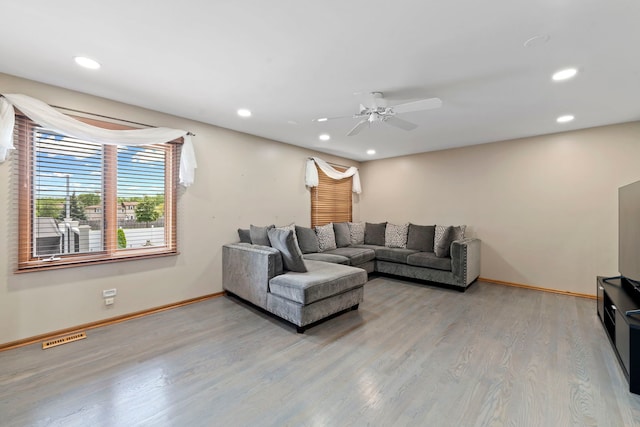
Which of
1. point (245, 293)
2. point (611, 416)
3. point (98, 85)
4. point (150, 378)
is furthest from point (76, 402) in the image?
point (611, 416)

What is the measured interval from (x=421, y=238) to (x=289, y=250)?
9.49 ft

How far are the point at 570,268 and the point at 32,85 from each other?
680 centimetres

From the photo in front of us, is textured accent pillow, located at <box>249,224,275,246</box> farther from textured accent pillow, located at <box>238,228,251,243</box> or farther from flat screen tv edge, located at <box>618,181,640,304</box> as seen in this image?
flat screen tv edge, located at <box>618,181,640,304</box>

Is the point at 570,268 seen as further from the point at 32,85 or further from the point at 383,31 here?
the point at 32,85

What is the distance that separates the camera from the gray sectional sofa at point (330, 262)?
2.87 m

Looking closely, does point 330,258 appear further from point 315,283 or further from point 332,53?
point 332,53

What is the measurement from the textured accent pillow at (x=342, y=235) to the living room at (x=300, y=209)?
0.60 meters

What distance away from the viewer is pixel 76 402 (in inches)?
68.7

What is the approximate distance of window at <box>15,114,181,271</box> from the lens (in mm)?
2535

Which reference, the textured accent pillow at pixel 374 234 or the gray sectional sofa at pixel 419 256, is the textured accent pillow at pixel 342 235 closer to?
the gray sectional sofa at pixel 419 256

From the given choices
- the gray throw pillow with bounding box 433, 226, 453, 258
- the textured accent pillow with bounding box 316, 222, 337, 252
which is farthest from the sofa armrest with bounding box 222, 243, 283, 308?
the gray throw pillow with bounding box 433, 226, 453, 258

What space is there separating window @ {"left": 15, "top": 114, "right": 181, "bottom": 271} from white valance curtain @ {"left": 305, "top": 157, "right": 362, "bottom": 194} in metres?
2.34

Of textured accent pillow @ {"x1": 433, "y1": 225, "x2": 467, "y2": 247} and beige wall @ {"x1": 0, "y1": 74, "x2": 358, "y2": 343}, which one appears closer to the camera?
beige wall @ {"x1": 0, "y1": 74, "x2": 358, "y2": 343}

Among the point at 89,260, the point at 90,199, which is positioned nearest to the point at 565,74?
the point at 90,199
